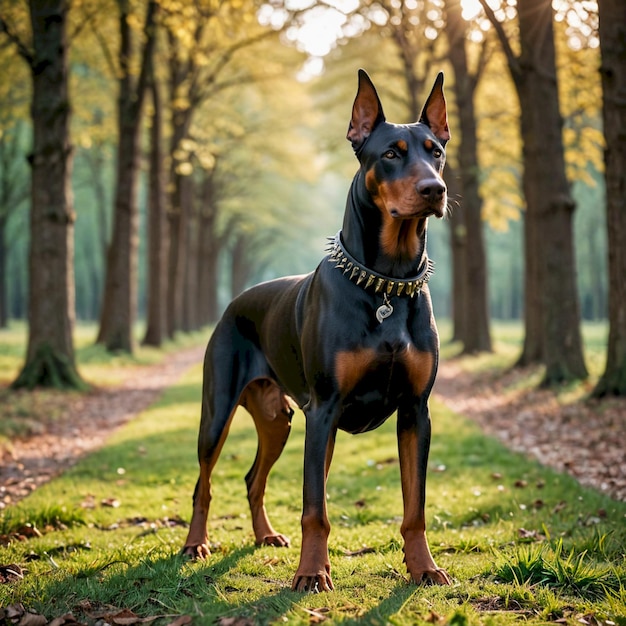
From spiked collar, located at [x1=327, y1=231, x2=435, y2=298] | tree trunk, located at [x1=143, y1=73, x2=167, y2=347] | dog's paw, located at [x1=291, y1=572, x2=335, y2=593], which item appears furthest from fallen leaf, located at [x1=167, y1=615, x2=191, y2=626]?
tree trunk, located at [x1=143, y1=73, x2=167, y2=347]

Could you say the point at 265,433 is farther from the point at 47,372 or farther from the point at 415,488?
the point at 47,372

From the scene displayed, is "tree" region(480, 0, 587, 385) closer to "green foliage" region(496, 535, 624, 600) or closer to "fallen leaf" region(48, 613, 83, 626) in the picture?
"green foliage" region(496, 535, 624, 600)

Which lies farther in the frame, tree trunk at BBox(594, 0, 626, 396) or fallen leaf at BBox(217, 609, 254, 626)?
tree trunk at BBox(594, 0, 626, 396)

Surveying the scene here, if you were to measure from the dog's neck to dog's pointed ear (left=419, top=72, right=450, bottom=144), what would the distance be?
497 mm

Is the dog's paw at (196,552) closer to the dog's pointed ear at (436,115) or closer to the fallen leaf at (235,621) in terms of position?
the fallen leaf at (235,621)

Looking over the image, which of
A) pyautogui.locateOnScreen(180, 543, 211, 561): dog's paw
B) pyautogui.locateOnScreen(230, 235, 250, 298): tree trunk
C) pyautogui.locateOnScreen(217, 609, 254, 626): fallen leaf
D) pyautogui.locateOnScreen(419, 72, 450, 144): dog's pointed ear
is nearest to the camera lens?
pyautogui.locateOnScreen(217, 609, 254, 626): fallen leaf

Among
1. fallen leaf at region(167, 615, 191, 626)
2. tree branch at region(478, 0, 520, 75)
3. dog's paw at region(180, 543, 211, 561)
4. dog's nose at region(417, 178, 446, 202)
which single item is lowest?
dog's paw at region(180, 543, 211, 561)

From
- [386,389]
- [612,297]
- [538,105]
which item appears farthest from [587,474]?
[538,105]

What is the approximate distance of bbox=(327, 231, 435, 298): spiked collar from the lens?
12.3ft

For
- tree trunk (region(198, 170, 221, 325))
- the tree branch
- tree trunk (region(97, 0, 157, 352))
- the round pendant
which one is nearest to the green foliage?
the round pendant

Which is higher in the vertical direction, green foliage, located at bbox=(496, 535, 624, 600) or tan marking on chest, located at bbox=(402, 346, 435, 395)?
tan marking on chest, located at bbox=(402, 346, 435, 395)

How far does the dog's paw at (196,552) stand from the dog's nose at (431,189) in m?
2.51

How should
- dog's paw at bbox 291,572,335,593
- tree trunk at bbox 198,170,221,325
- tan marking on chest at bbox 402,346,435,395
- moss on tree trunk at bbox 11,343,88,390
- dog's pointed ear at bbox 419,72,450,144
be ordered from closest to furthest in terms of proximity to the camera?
1. dog's paw at bbox 291,572,335,593
2. tan marking on chest at bbox 402,346,435,395
3. dog's pointed ear at bbox 419,72,450,144
4. moss on tree trunk at bbox 11,343,88,390
5. tree trunk at bbox 198,170,221,325

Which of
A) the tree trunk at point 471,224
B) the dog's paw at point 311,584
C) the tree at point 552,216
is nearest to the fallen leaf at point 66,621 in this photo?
the dog's paw at point 311,584
